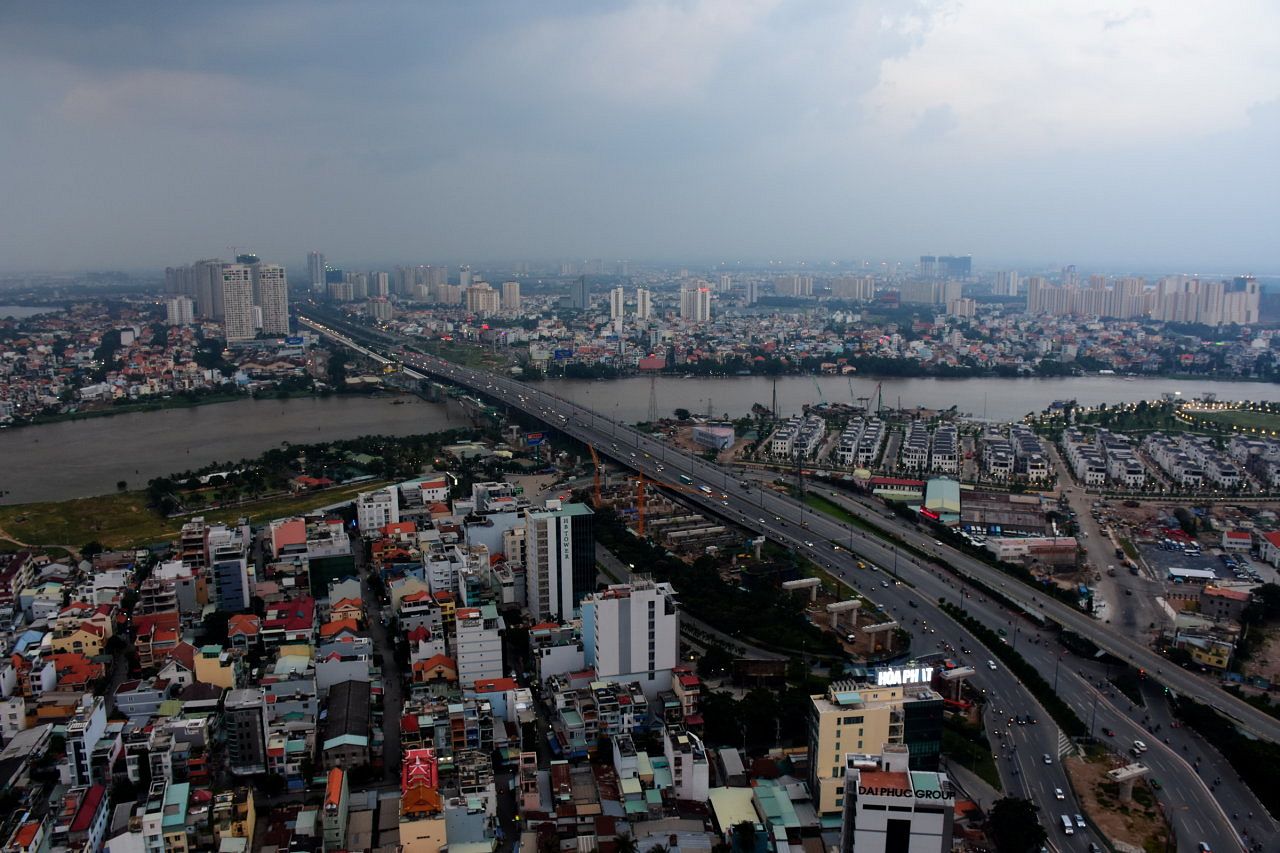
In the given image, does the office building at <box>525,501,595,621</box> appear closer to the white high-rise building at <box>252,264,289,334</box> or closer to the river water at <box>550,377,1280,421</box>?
the river water at <box>550,377,1280,421</box>

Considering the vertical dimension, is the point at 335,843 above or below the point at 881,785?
below

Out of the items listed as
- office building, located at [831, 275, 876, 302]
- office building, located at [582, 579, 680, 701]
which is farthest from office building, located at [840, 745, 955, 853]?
office building, located at [831, 275, 876, 302]

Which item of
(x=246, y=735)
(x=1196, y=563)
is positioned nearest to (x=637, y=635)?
(x=246, y=735)

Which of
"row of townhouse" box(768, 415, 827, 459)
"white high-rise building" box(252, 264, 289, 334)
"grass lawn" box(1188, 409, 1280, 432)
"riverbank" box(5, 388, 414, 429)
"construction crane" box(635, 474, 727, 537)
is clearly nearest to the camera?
"construction crane" box(635, 474, 727, 537)

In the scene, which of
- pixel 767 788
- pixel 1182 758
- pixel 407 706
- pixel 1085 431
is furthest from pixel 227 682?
pixel 1085 431

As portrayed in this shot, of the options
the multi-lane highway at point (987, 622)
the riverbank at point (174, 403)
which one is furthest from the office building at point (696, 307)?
the multi-lane highway at point (987, 622)

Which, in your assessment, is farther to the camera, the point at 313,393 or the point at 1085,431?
the point at 313,393

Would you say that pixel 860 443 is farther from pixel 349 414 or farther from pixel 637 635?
pixel 349 414

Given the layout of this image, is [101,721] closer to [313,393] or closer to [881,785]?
[881,785]
